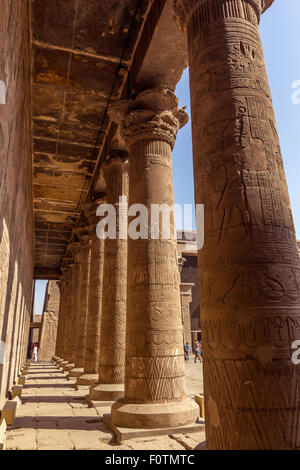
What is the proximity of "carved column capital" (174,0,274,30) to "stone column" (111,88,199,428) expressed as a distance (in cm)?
244

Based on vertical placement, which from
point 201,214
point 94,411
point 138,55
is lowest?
point 94,411

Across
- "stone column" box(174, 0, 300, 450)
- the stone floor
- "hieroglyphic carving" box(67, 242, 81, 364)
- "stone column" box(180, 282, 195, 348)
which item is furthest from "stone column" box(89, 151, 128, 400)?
"stone column" box(180, 282, 195, 348)

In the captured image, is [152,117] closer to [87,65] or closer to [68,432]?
[87,65]

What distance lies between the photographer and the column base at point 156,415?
177 inches

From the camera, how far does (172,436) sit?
4.35 m

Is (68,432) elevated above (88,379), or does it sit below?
below

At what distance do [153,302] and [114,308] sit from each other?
2.53 m

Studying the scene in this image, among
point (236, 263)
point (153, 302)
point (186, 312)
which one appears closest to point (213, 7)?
point (236, 263)

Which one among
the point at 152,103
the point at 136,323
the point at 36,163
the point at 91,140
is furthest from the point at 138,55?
the point at 36,163

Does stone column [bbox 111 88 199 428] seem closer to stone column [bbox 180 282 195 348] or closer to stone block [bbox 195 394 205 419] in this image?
stone block [bbox 195 394 205 419]

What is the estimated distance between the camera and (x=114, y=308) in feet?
24.1

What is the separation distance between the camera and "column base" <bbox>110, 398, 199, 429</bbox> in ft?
14.7

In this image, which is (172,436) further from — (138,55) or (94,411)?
(138,55)
